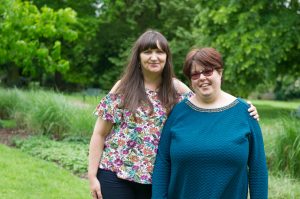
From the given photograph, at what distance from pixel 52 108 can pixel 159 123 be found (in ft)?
26.7

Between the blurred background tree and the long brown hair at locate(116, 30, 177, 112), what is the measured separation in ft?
28.5

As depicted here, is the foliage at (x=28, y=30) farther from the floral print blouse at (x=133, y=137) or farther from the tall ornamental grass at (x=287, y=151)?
the floral print blouse at (x=133, y=137)

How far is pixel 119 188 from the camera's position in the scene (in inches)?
119

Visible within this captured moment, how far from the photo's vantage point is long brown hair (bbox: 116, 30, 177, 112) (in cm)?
297

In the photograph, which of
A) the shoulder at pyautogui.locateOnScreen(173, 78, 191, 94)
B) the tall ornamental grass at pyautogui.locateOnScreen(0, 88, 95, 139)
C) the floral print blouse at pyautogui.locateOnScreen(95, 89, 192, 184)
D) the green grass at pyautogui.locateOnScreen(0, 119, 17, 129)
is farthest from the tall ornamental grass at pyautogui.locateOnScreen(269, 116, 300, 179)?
the green grass at pyautogui.locateOnScreen(0, 119, 17, 129)

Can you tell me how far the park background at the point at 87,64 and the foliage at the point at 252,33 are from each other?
4 centimetres

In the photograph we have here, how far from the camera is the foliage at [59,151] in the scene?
26.8ft

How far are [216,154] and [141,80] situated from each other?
78 cm

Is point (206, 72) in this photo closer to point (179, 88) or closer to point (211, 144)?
point (211, 144)

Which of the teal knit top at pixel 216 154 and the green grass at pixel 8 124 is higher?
the teal knit top at pixel 216 154

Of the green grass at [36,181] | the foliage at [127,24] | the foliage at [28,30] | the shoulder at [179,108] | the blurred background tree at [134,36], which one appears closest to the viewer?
the shoulder at [179,108]

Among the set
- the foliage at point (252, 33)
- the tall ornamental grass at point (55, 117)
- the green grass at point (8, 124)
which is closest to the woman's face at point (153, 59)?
the tall ornamental grass at point (55, 117)

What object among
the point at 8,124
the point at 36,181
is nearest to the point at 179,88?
the point at 36,181

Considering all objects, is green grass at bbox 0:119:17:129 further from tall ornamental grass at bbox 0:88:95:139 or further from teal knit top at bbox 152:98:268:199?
teal knit top at bbox 152:98:268:199
